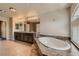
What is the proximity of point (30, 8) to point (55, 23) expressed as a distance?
0.59 meters

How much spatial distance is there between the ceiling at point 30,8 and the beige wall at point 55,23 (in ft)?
0.35

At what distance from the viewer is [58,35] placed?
6.22 ft

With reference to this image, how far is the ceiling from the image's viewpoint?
172 cm

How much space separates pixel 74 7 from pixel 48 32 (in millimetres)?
699

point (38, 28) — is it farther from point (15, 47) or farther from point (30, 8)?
point (15, 47)

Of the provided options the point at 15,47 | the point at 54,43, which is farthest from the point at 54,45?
the point at 15,47

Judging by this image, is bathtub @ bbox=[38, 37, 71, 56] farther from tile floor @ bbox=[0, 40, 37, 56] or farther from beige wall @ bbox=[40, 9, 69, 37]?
tile floor @ bbox=[0, 40, 37, 56]

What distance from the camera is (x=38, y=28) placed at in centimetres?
195

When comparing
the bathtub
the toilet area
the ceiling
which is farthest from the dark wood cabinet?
the ceiling

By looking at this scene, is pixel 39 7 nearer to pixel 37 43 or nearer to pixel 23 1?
pixel 23 1

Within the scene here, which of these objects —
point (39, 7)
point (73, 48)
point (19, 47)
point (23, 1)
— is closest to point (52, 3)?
point (39, 7)

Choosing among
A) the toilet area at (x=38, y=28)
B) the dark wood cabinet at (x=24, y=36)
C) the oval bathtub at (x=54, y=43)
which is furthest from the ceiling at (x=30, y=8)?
the oval bathtub at (x=54, y=43)

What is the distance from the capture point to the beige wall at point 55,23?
1.83 meters

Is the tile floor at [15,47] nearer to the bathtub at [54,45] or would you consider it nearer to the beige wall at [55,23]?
the bathtub at [54,45]
